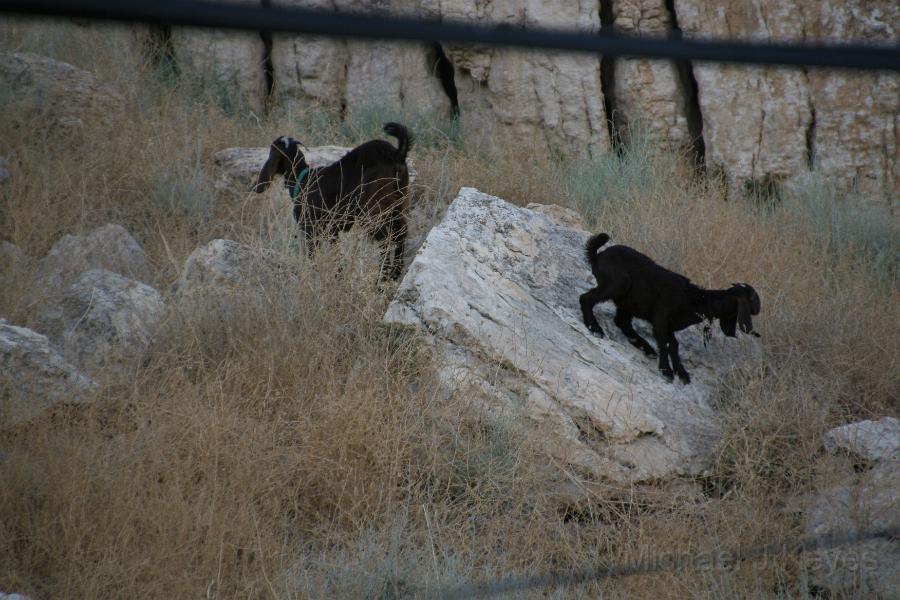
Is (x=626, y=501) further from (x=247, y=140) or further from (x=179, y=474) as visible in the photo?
(x=247, y=140)

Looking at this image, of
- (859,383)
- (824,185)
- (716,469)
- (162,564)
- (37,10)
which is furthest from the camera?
(824,185)

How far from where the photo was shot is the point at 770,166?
9.20 metres

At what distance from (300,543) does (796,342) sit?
3.29m

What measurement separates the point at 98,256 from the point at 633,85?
5.92 m

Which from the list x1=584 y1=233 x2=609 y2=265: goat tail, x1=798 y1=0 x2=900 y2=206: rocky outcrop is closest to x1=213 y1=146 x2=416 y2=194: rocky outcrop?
x1=584 y1=233 x2=609 y2=265: goat tail

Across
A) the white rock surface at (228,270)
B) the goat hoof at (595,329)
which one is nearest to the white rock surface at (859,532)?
the goat hoof at (595,329)

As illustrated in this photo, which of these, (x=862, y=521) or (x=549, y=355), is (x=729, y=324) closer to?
(x=549, y=355)

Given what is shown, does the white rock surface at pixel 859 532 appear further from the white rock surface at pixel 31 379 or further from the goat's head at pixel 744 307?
the white rock surface at pixel 31 379

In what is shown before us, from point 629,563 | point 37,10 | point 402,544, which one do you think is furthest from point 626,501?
point 37,10

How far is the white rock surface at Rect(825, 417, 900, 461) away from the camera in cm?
427

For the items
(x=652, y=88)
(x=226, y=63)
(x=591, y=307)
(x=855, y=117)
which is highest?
(x=226, y=63)

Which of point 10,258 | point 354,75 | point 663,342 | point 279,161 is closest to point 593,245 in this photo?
point 663,342

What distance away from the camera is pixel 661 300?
16.5ft

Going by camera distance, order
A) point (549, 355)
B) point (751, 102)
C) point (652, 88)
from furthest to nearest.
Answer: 1. point (652, 88)
2. point (751, 102)
3. point (549, 355)
